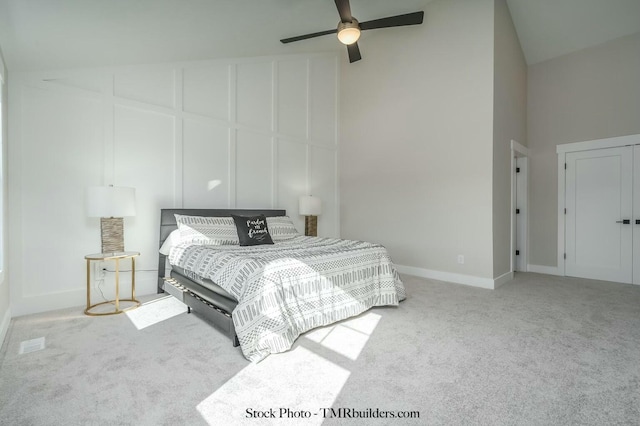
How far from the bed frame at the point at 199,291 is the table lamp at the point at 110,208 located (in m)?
0.51

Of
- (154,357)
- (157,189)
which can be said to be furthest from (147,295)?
(154,357)

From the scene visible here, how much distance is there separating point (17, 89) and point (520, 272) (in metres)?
6.79

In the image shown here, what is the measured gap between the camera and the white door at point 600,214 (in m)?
4.47

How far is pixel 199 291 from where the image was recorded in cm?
296

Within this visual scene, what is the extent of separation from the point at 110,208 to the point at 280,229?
1928mm

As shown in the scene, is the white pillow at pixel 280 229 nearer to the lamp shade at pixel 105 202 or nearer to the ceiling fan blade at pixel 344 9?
the lamp shade at pixel 105 202

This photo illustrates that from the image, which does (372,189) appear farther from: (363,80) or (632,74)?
(632,74)

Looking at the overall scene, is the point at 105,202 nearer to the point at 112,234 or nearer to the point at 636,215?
the point at 112,234

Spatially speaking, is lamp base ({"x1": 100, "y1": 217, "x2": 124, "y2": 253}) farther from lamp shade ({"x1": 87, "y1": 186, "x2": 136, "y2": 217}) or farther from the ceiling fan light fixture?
the ceiling fan light fixture

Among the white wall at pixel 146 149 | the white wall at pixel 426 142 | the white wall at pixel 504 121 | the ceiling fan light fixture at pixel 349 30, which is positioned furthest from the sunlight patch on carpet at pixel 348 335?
the ceiling fan light fixture at pixel 349 30

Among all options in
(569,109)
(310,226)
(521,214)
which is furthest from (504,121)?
(310,226)

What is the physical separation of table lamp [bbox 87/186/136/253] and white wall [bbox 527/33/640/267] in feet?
18.8

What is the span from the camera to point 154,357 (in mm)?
2223

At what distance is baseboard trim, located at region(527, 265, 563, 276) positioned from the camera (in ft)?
16.6
